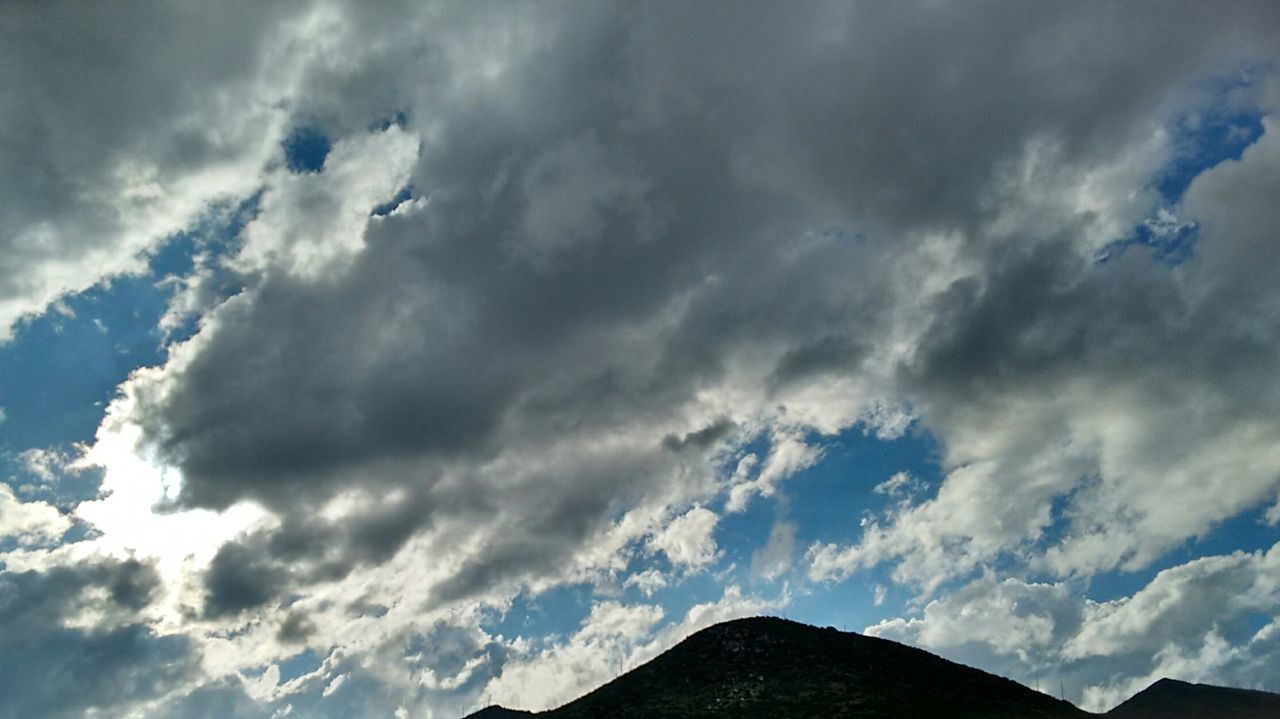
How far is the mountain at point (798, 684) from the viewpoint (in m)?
140

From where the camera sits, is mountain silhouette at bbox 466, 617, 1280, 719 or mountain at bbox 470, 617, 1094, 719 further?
mountain at bbox 470, 617, 1094, 719

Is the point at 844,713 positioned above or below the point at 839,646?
below

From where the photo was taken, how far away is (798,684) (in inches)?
5891

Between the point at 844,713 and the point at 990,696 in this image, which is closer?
the point at 844,713

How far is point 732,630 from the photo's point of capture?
178 metres

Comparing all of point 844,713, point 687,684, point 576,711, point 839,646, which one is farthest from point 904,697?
point 576,711

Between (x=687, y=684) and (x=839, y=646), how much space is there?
107 feet

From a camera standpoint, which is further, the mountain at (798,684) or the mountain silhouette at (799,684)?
the mountain at (798,684)

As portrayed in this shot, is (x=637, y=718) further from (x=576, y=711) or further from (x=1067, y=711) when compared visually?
(x=1067, y=711)

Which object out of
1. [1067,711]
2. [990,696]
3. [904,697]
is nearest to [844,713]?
[904,697]

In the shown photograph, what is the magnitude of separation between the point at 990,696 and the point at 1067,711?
46.7 feet

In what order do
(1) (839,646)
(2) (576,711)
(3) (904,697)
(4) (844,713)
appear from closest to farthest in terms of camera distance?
(4) (844,713) < (3) (904,697) < (2) (576,711) < (1) (839,646)

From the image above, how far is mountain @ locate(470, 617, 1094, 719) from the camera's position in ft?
460

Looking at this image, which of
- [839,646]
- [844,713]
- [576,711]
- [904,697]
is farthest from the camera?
[839,646]
